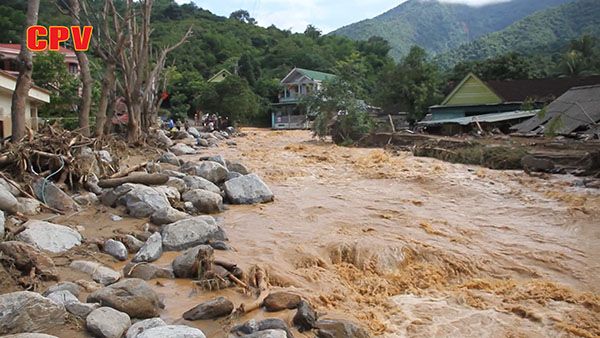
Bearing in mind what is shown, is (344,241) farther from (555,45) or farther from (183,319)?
(555,45)

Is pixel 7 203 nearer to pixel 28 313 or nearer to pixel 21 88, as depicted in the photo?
pixel 28 313

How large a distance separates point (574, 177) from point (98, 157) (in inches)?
419

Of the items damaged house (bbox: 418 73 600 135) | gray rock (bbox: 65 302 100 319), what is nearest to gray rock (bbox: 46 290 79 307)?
gray rock (bbox: 65 302 100 319)

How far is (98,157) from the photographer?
915 centimetres

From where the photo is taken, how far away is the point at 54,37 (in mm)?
9898

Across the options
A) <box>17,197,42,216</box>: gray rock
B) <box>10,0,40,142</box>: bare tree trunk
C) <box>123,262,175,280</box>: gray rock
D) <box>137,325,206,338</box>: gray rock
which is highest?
<box>10,0,40,142</box>: bare tree trunk

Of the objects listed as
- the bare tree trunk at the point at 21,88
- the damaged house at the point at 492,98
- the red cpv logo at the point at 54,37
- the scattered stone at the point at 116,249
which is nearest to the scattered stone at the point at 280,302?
A: the scattered stone at the point at 116,249

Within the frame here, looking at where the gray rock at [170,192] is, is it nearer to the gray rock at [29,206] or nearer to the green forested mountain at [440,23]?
the gray rock at [29,206]

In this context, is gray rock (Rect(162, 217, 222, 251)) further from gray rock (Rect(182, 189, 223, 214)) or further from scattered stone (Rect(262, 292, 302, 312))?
scattered stone (Rect(262, 292, 302, 312))

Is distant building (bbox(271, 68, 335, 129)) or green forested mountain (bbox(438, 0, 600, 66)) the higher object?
green forested mountain (bbox(438, 0, 600, 66))

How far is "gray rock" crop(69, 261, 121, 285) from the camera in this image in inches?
187

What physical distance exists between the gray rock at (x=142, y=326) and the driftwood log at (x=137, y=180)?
4802mm

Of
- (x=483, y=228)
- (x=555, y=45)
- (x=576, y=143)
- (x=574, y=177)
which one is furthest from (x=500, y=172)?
(x=555, y=45)

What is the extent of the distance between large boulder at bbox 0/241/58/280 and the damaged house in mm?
21118
